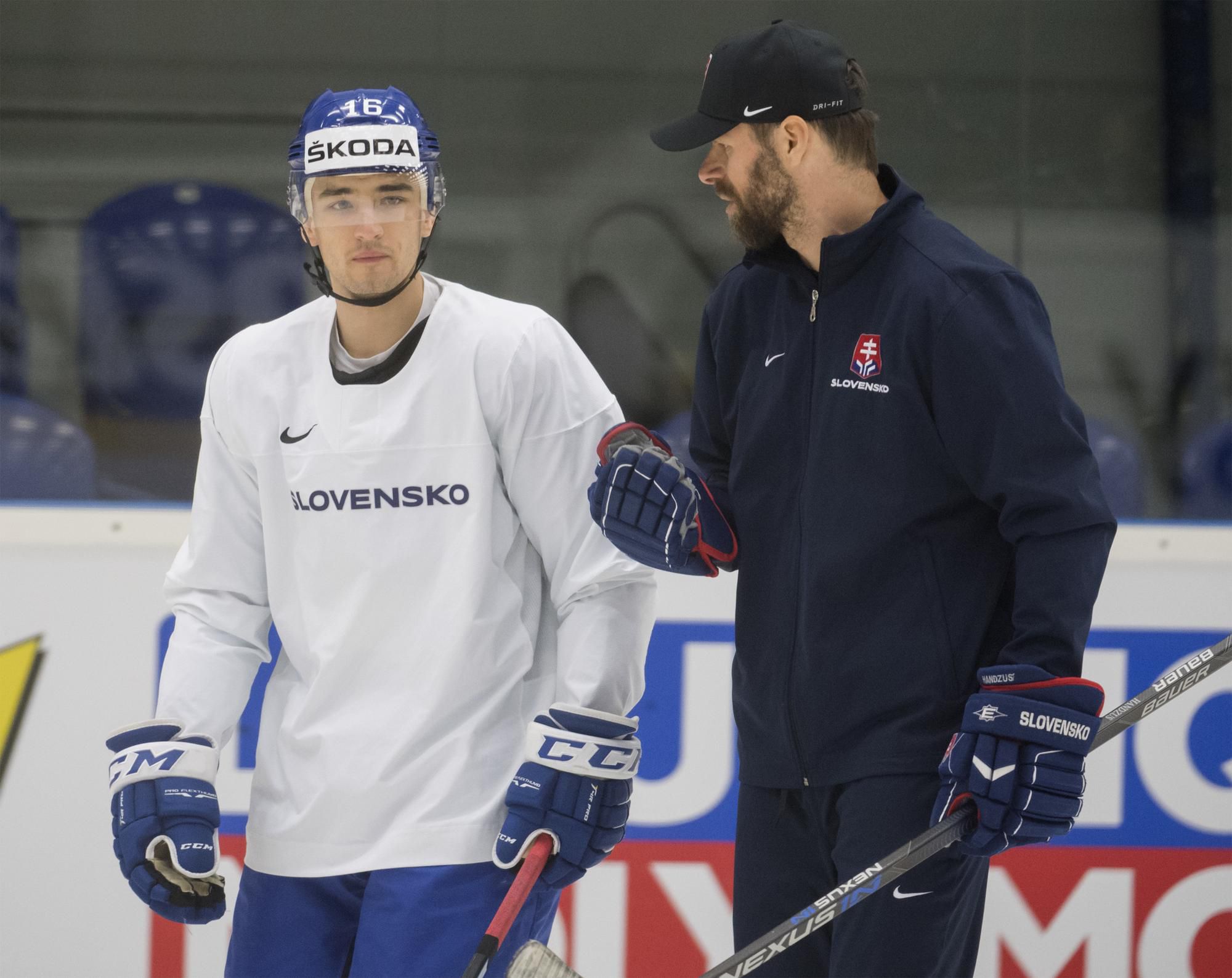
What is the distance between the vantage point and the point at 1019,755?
1.56 meters

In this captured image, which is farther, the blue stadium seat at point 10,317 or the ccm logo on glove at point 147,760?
the blue stadium seat at point 10,317

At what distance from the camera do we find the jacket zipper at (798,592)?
172 centimetres

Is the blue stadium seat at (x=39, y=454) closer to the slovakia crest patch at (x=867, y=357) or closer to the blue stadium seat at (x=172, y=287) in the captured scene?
the blue stadium seat at (x=172, y=287)

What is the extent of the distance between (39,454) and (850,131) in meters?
1.85

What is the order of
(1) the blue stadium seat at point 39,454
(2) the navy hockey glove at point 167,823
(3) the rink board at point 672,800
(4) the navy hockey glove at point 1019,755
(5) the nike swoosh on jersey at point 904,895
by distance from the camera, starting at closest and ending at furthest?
(4) the navy hockey glove at point 1019,755 → (5) the nike swoosh on jersey at point 904,895 → (2) the navy hockey glove at point 167,823 → (3) the rink board at point 672,800 → (1) the blue stadium seat at point 39,454

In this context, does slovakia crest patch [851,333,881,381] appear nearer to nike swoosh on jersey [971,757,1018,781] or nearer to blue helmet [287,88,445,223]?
nike swoosh on jersey [971,757,1018,781]

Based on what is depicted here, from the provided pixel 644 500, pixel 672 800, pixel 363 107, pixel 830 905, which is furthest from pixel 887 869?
pixel 672 800

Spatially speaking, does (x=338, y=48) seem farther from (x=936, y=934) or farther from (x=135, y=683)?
(x=936, y=934)

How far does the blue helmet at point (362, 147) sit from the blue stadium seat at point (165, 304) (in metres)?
1.08

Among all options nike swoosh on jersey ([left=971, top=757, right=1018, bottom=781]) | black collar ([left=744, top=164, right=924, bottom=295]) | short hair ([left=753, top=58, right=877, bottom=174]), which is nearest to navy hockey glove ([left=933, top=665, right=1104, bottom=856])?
nike swoosh on jersey ([left=971, top=757, right=1018, bottom=781])

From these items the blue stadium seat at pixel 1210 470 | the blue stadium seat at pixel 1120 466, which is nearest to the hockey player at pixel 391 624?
the blue stadium seat at pixel 1120 466

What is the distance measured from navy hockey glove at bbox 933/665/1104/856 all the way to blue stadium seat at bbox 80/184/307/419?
1806mm

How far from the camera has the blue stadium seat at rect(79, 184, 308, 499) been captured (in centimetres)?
290

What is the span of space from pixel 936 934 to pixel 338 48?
201 cm
